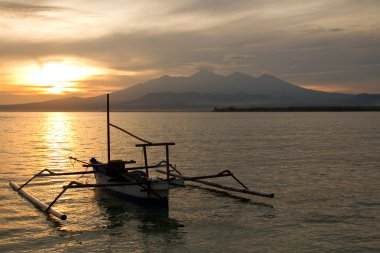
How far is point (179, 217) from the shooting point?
15992 mm

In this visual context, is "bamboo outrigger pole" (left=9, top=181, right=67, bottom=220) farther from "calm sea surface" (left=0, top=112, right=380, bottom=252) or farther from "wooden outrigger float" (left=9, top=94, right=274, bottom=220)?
"calm sea surface" (left=0, top=112, right=380, bottom=252)

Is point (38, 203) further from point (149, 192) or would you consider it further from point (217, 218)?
point (217, 218)

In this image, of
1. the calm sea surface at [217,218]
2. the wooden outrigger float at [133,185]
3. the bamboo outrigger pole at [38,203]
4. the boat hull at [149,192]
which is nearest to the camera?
the calm sea surface at [217,218]

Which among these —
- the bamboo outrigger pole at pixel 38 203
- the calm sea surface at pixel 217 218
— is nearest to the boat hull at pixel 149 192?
the calm sea surface at pixel 217 218

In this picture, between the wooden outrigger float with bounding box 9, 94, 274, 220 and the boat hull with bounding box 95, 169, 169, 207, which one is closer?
the wooden outrigger float with bounding box 9, 94, 274, 220

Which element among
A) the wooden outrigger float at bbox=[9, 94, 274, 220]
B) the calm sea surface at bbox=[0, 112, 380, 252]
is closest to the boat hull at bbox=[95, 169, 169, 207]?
the wooden outrigger float at bbox=[9, 94, 274, 220]

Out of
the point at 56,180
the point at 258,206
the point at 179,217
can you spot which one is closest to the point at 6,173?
Answer: the point at 56,180

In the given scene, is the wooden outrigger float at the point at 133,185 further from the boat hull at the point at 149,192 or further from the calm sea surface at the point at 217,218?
the calm sea surface at the point at 217,218

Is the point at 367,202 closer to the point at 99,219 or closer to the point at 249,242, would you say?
the point at 249,242

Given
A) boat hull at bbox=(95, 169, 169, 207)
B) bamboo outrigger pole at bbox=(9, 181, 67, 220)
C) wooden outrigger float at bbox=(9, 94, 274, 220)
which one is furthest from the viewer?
boat hull at bbox=(95, 169, 169, 207)

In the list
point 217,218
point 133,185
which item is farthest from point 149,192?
point 217,218

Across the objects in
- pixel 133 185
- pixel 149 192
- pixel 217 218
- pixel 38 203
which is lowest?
pixel 217 218

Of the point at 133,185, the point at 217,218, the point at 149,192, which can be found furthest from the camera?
the point at 133,185

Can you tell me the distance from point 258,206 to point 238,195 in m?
2.28
